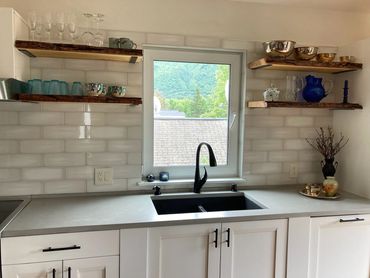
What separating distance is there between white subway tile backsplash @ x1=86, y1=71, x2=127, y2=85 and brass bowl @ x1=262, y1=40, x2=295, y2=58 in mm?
998

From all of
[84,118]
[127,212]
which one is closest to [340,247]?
[127,212]

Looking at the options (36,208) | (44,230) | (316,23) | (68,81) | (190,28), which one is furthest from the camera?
(316,23)

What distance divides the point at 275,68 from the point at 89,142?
55.8 inches

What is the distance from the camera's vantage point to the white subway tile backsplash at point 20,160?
2037 millimetres

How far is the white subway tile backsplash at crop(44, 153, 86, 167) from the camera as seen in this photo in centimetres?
210

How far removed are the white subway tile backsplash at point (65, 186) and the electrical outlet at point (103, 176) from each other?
0.10 m

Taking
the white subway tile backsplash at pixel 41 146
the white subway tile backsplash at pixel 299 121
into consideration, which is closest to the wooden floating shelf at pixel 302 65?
the white subway tile backsplash at pixel 299 121

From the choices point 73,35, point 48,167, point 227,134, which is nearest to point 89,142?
point 48,167

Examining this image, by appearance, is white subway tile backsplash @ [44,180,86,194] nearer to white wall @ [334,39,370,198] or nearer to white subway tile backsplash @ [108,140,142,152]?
Answer: white subway tile backsplash @ [108,140,142,152]

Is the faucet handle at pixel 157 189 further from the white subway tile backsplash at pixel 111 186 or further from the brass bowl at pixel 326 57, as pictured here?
the brass bowl at pixel 326 57

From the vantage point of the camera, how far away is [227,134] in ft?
8.16

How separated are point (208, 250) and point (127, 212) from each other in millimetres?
499

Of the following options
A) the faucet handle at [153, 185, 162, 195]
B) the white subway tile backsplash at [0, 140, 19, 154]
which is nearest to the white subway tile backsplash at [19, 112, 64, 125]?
the white subway tile backsplash at [0, 140, 19, 154]

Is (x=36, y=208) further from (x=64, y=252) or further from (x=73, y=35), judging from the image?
(x=73, y=35)
